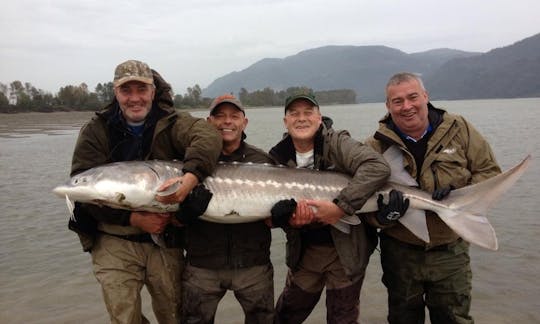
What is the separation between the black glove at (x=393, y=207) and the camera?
3.97 meters

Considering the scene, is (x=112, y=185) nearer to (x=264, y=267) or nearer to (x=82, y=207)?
(x=82, y=207)

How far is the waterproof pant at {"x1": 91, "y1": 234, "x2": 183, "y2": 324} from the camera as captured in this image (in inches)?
161

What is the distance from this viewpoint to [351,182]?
399 centimetres

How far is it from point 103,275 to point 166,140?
137cm

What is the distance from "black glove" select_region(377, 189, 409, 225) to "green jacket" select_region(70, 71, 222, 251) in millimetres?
1564

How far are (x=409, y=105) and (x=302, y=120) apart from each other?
3.31 feet

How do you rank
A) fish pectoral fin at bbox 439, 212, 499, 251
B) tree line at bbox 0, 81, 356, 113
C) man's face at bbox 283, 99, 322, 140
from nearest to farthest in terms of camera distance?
fish pectoral fin at bbox 439, 212, 499, 251 < man's face at bbox 283, 99, 322, 140 < tree line at bbox 0, 81, 356, 113

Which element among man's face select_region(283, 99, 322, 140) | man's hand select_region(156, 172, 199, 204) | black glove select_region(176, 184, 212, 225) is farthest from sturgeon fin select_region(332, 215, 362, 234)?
man's hand select_region(156, 172, 199, 204)

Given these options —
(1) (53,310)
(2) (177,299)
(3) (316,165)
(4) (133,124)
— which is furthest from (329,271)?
(1) (53,310)

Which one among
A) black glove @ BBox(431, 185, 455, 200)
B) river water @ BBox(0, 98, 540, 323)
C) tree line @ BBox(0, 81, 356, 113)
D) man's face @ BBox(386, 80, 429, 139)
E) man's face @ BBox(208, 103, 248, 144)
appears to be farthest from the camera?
tree line @ BBox(0, 81, 356, 113)

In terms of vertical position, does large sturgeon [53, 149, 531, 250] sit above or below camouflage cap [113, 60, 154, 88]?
below

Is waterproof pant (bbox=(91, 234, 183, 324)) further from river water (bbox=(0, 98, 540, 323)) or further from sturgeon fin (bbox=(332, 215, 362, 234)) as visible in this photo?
river water (bbox=(0, 98, 540, 323))

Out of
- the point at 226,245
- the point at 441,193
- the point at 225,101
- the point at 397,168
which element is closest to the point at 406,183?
the point at 397,168

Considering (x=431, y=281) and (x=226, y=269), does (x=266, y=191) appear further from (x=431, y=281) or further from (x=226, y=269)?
(x=431, y=281)
